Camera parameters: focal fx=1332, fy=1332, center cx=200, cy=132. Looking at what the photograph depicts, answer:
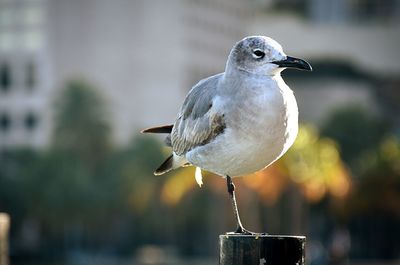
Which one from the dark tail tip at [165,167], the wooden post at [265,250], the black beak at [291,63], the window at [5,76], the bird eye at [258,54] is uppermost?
the window at [5,76]

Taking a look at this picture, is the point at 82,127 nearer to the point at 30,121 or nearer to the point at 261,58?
the point at 30,121

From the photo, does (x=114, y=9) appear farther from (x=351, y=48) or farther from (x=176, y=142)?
(x=176, y=142)

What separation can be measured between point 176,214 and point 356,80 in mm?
61779

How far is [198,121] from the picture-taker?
33.2ft

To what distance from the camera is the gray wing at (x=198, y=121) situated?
9.81 metres

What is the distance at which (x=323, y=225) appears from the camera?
118062 mm

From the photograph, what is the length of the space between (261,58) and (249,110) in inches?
14.7

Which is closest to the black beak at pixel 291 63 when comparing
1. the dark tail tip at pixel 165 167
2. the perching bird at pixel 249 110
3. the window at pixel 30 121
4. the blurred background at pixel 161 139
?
the perching bird at pixel 249 110

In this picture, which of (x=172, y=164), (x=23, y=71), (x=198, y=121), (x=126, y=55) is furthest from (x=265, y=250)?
(x=23, y=71)

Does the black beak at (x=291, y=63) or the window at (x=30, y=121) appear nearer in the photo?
the black beak at (x=291, y=63)

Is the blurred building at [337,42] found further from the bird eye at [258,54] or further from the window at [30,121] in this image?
the bird eye at [258,54]

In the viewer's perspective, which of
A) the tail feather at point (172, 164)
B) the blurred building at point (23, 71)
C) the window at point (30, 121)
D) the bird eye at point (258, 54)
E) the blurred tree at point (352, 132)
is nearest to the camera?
the bird eye at point (258, 54)

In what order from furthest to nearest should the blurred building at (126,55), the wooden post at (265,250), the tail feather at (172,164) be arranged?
1. the blurred building at (126,55)
2. the tail feather at (172,164)
3. the wooden post at (265,250)

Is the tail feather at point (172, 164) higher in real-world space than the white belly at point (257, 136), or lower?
lower
